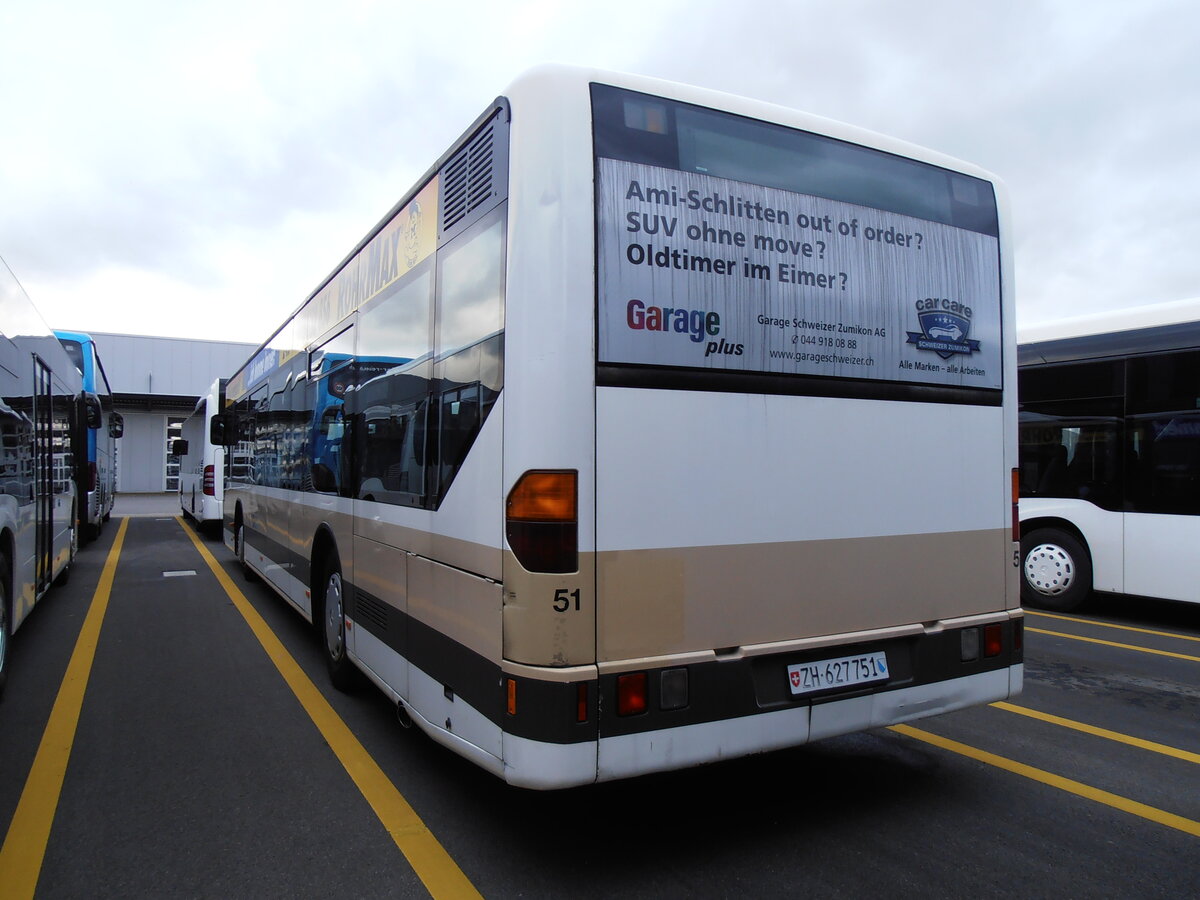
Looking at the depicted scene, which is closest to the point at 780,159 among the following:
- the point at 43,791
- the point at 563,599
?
the point at 563,599

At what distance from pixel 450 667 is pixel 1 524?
172 inches

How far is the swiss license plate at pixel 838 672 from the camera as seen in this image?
3.29m

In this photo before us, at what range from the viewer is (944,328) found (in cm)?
385

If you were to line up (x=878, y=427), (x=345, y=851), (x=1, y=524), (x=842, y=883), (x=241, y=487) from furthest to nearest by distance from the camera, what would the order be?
(x=241, y=487), (x=1, y=524), (x=878, y=427), (x=345, y=851), (x=842, y=883)

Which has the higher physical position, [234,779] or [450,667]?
[450,667]

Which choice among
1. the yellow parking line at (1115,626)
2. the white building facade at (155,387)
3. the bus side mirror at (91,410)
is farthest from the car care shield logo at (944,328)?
the white building facade at (155,387)

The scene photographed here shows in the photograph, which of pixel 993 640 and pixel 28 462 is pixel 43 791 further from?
pixel 993 640

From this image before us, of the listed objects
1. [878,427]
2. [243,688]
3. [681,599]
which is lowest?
[243,688]

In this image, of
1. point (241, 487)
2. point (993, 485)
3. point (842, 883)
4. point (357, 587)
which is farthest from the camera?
point (241, 487)

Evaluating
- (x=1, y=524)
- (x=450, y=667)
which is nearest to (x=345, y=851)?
(x=450, y=667)

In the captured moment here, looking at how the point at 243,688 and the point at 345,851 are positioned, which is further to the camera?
the point at 243,688

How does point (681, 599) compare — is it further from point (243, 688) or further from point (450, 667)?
point (243, 688)

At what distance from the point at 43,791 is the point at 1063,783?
16.9 feet

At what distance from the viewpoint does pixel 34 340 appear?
7.18 m
